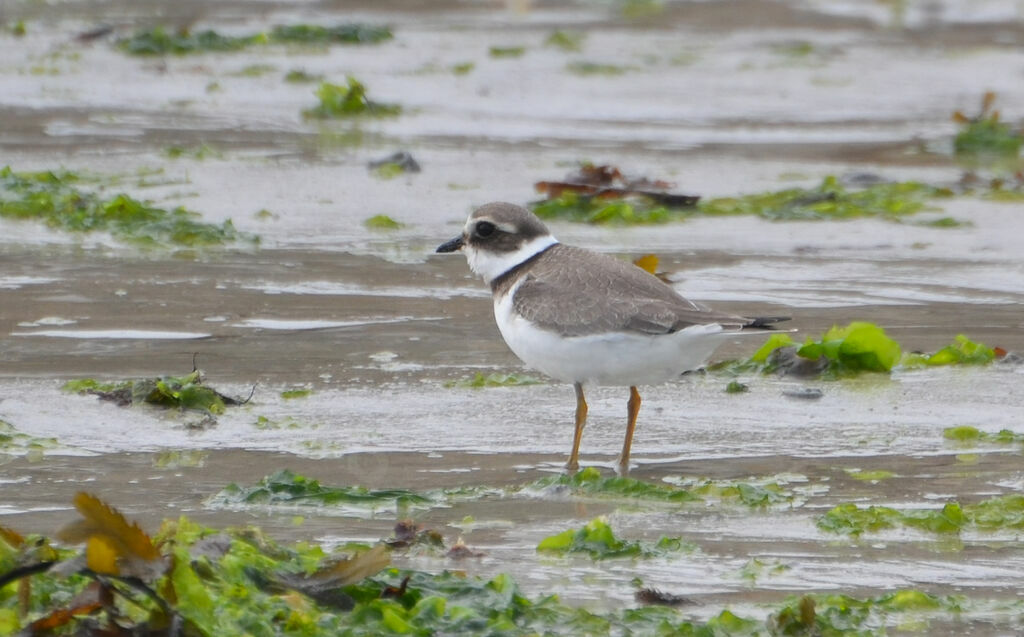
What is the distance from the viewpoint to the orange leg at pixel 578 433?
5.25 meters

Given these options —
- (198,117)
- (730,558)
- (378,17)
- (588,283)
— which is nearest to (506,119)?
(198,117)

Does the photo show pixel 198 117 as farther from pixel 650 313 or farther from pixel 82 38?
pixel 650 313

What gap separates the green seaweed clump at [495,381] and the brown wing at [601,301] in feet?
1.91

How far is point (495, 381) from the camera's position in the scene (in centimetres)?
620

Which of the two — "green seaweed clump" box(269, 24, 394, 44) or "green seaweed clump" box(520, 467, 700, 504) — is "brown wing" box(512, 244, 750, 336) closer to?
"green seaweed clump" box(520, 467, 700, 504)

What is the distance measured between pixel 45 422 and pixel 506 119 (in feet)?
23.6

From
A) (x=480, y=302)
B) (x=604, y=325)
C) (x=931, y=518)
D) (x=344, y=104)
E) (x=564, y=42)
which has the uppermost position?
(x=564, y=42)

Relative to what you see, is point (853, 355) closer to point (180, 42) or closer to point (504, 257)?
point (504, 257)

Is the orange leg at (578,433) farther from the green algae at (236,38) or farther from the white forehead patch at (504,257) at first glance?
the green algae at (236,38)

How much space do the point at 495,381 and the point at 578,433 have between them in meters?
0.91

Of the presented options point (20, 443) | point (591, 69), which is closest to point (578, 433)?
point (20, 443)

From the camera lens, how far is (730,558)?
430 centimetres

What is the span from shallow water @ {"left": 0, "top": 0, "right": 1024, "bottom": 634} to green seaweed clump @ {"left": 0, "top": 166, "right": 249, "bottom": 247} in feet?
0.56

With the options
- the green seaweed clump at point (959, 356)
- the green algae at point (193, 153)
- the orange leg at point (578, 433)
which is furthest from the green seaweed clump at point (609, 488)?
the green algae at point (193, 153)
